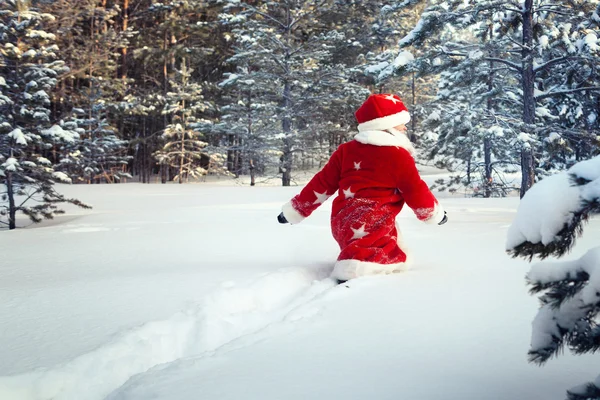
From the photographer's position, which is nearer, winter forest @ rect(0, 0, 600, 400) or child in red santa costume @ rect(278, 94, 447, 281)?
winter forest @ rect(0, 0, 600, 400)

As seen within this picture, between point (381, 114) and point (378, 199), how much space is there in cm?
58

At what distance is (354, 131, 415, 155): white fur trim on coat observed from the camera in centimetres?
298

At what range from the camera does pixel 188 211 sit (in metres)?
7.68

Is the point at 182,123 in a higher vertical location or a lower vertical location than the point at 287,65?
lower

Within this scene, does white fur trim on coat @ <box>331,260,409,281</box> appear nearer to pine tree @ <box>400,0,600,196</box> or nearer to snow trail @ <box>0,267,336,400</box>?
snow trail @ <box>0,267,336,400</box>

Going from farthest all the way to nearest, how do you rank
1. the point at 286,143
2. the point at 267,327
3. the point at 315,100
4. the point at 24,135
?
the point at 315,100
the point at 286,143
the point at 24,135
the point at 267,327

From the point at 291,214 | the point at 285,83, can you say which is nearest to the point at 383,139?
the point at 291,214

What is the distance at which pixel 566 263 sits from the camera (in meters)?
0.86

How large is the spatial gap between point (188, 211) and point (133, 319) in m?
5.63

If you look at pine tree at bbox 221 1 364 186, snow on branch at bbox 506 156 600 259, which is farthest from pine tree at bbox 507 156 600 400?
pine tree at bbox 221 1 364 186

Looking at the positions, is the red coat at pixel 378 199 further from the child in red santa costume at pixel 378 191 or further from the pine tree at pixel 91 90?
the pine tree at pixel 91 90

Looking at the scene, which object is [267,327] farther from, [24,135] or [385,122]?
[24,135]

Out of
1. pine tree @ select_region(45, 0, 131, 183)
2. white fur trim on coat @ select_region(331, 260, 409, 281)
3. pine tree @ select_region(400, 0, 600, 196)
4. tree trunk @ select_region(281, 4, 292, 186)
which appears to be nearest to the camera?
white fur trim on coat @ select_region(331, 260, 409, 281)

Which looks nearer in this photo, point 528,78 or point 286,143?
point 528,78
